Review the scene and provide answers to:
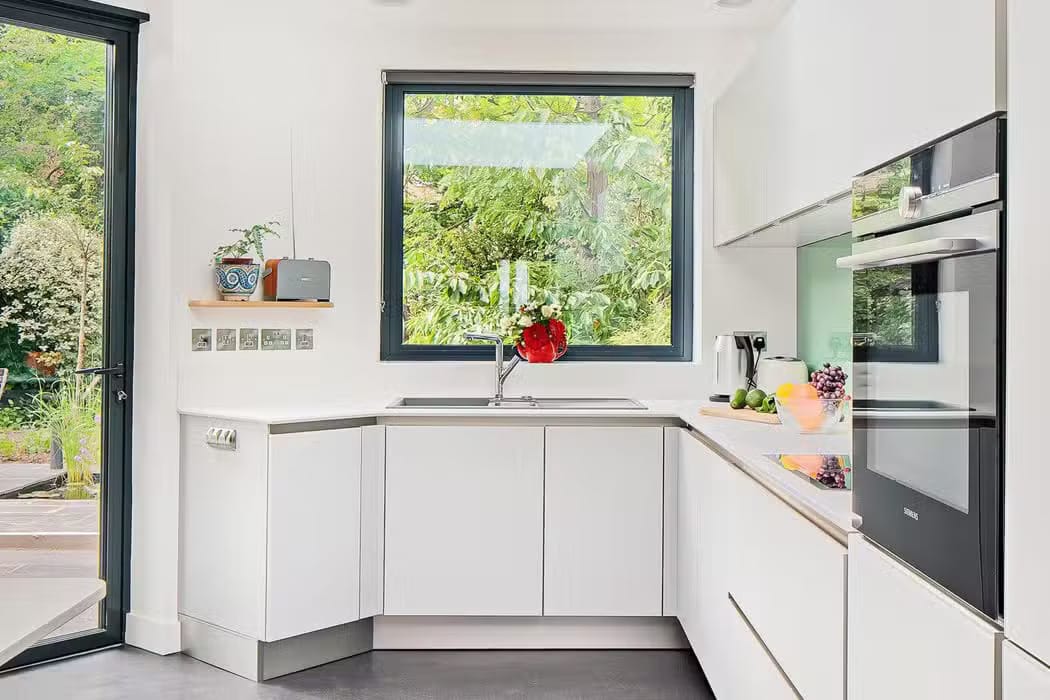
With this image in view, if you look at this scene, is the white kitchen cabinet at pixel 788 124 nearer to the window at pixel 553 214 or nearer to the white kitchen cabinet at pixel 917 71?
the white kitchen cabinet at pixel 917 71

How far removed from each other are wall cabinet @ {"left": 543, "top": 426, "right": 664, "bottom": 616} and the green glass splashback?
0.72m

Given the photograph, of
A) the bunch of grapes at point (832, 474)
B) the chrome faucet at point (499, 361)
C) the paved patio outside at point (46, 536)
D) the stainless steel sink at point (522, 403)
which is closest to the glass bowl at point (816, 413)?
the bunch of grapes at point (832, 474)

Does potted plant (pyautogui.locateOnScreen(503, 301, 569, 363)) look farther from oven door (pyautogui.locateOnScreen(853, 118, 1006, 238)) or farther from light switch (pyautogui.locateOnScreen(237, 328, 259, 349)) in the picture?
oven door (pyautogui.locateOnScreen(853, 118, 1006, 238))

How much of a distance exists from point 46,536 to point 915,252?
302 cm

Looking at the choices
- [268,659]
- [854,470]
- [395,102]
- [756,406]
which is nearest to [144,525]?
[268,659]

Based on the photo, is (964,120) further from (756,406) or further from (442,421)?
(442,421)

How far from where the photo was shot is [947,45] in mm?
1319

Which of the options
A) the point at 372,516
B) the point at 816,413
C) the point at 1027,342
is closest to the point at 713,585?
the point at 816,413

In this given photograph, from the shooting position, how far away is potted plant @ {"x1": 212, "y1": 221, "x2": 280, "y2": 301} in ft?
11.1

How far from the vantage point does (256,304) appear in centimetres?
340

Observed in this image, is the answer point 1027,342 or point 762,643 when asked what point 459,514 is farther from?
point 1027,342

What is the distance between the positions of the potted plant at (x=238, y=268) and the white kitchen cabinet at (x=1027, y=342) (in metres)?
2.87

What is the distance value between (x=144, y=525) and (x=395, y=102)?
6.54 ft

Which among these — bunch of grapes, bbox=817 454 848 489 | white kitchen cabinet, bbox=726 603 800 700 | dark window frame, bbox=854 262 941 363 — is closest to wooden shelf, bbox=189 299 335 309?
white kitchen cabinet, bbox=726 603 800 700
